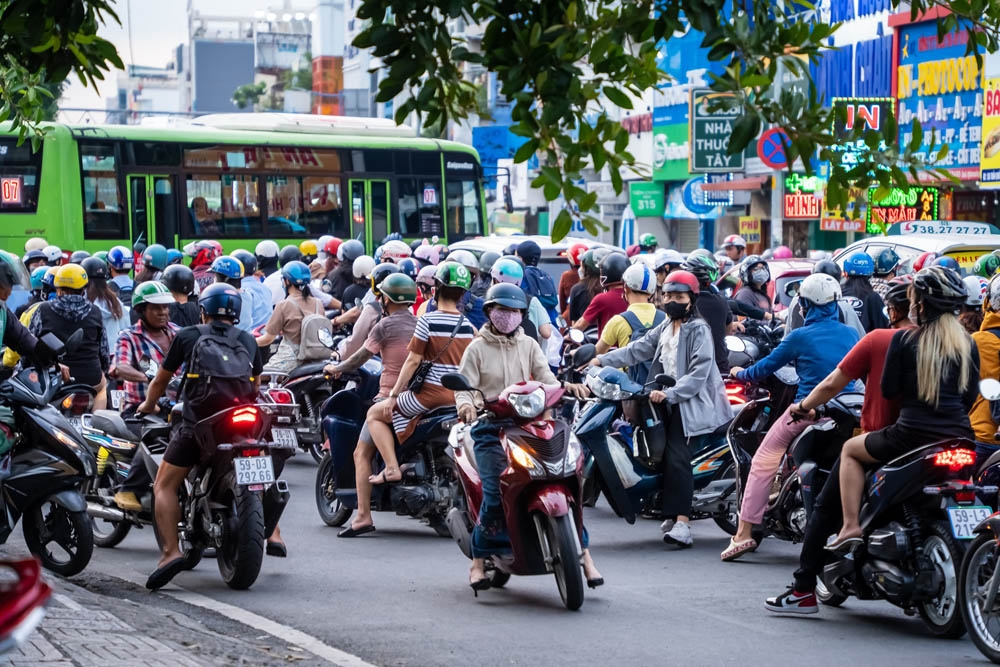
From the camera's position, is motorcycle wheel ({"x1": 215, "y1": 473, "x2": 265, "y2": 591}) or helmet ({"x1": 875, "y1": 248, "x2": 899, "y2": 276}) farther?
helmet ({"x1": 875, "y1": 248, "x2": 899, "y2": 276})

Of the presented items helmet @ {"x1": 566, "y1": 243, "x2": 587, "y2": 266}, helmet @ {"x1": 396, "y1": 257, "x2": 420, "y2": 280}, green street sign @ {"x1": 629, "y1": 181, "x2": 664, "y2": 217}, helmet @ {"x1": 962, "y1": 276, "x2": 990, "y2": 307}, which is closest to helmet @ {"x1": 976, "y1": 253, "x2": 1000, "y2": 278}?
helmet @ {"x1": 962, "y1": 276, "x2": 990, "y2": 307}

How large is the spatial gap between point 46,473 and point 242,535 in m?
1.17

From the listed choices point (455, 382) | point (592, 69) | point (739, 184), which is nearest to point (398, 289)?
point (455, 382)

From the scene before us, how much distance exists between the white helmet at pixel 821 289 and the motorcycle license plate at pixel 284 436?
3.05m

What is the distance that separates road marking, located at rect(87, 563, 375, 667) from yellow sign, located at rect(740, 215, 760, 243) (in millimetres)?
33008

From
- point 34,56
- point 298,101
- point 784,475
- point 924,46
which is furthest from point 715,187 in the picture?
point 298,101

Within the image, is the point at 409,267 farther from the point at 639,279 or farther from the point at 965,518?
the point at 965,518

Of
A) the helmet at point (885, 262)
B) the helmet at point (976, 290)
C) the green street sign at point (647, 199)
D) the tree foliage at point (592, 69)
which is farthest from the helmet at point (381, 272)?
the green street sign at point (647, 199)

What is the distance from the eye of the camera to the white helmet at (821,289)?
8.95 metres

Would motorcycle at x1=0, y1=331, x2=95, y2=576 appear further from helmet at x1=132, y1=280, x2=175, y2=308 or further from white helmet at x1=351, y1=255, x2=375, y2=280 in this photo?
white helmet at x1=351, y1=255, x2=375, y2=280

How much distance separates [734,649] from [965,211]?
24.6 meters

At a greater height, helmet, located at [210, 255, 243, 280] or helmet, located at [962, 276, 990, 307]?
helmet, located at [210, 255, 243, 280]

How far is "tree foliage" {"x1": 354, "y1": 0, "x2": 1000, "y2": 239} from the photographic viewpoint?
4812 millimetres

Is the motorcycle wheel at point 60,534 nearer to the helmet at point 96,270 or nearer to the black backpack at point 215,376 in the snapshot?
the black backpack at point 215,376
